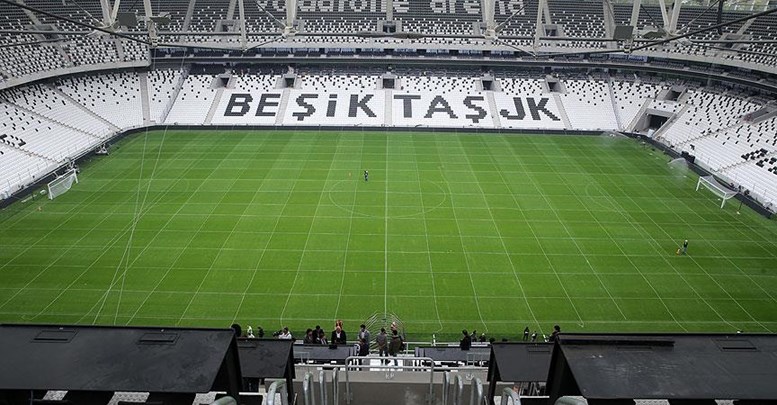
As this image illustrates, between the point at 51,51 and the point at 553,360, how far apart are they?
44.3m

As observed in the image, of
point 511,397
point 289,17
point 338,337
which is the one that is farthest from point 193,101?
point 511,397

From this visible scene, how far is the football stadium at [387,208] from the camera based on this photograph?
433 centimetres

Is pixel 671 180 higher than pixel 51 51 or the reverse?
the reverse

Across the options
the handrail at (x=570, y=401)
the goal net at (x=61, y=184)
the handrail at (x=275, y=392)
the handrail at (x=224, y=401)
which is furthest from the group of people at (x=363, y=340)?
the goal net at (x=61, y=184)

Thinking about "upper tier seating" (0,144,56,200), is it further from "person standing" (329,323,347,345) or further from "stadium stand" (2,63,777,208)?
"person standing" (329,323,347,345)

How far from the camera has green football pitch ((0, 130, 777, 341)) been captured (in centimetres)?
1634

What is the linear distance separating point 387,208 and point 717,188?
17.1m

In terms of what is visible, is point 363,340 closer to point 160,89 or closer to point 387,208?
point 387,208

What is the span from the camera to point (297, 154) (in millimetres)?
32562

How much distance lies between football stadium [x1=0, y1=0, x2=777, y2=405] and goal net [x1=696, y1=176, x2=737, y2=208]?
0.24 meters

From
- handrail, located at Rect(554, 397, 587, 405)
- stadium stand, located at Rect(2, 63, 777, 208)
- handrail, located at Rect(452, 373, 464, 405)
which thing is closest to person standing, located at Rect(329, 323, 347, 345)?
handrail, located at Rect(452, 373, 464, 405)

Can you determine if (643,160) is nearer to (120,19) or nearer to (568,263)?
(568,263)

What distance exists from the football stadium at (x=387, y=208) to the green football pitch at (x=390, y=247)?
0.13 metres

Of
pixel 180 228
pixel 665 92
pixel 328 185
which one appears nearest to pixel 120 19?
pixel 180 228
